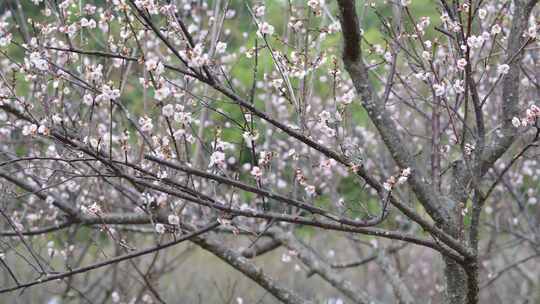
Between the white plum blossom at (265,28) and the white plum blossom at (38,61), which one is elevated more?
the white plum blossom at (265,28)

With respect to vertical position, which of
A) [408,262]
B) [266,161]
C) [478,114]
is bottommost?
[266,161]

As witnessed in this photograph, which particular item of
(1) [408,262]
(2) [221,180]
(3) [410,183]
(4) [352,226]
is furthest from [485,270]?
(2) [221,180]

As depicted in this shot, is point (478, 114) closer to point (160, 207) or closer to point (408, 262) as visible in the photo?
point (160, 207)

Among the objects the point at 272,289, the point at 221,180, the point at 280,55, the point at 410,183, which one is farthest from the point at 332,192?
the point at 221,180

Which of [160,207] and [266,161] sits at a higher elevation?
[160,207]

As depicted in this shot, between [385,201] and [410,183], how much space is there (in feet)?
1.64

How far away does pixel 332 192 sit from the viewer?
4902mm

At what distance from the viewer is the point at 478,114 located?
108 inches

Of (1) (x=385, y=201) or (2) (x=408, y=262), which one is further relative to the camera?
(2) (x=408, y=262)

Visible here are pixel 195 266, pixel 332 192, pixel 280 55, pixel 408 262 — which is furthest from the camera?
pixel 195 266

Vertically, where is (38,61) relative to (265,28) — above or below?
below

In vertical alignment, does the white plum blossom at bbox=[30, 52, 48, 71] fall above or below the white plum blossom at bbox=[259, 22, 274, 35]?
below

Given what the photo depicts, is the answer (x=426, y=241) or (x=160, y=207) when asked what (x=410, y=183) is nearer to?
(x=426, y=241)

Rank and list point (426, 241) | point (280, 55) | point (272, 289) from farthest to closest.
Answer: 1. point (272, 289)
2. point (280, 55)
3. point (426, 241)
